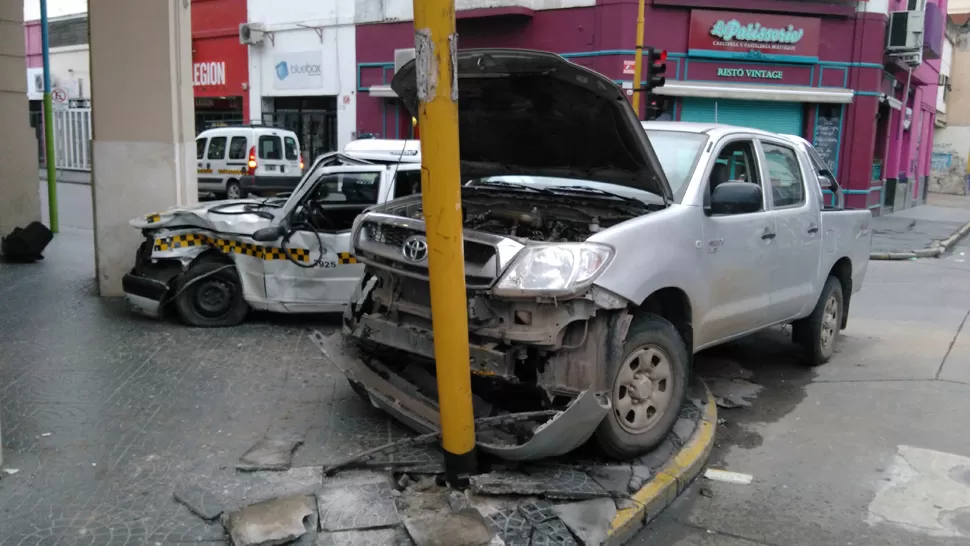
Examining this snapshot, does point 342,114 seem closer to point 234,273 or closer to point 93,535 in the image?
point 234,273

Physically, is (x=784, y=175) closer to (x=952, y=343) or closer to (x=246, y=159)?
(x=952, y=343)

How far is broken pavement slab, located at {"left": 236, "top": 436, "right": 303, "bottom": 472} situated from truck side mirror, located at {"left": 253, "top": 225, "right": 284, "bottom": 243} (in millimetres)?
2743

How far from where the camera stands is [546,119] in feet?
17.1

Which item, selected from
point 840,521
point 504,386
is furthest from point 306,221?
point 840,521

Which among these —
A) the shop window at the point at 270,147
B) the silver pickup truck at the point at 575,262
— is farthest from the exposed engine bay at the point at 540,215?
the shop window at the point at 270,147

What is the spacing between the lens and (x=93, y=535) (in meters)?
3.87

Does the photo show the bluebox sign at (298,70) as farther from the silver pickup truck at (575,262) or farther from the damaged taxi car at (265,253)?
the silver pickup truck at (575,262)

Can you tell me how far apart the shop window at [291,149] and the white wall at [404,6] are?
457 centimetres

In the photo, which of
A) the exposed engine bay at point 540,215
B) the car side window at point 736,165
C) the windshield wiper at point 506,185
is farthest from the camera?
the car side window at point 736,165

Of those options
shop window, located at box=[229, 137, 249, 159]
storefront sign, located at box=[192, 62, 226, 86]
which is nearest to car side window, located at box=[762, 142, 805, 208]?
shop window, located at box=[229, 137, 249, 159]

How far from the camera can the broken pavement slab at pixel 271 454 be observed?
4609mm

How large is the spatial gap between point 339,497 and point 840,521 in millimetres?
2640

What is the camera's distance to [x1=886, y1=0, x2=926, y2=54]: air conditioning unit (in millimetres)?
20516

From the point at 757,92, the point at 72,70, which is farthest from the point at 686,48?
the point at 72,70
